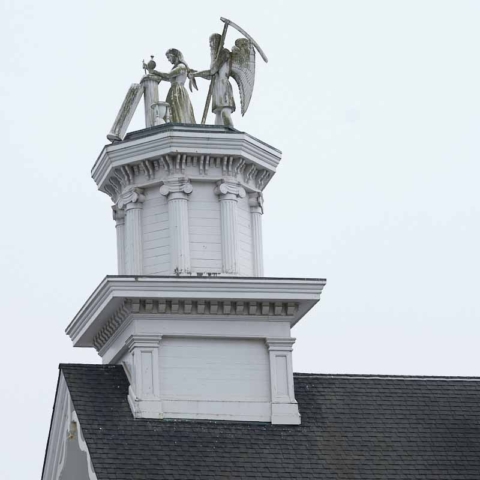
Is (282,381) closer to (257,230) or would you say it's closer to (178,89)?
(257,230)

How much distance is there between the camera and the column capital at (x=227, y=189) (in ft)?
121

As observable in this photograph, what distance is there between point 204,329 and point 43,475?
18.7 ft

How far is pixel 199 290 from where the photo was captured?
35.4 metres

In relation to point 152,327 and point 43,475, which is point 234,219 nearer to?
point 152,327

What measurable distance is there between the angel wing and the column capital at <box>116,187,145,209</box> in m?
3.43

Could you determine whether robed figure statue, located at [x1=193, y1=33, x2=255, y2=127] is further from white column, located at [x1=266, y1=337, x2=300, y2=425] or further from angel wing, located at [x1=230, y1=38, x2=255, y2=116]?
white column, located at [x1=266, y1=337, x2=300, y2=425]

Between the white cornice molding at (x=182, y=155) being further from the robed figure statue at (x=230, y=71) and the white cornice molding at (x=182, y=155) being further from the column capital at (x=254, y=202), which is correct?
the robed figure statue at (x=230, y=71)

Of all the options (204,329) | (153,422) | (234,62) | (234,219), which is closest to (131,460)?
(153,422)

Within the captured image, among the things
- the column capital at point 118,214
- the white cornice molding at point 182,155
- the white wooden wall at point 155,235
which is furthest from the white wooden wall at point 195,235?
the column capital at point 118,214

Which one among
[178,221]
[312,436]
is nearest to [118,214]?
[178,221]

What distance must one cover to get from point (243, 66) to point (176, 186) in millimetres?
3734

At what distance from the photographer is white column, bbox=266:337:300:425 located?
3572 cm

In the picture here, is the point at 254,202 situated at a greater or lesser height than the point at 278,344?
greater

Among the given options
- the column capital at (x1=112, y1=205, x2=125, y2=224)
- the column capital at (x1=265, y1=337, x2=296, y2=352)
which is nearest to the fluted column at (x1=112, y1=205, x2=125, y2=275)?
the column capital at (x1=112, y1=205, x2=125, y2=224)
